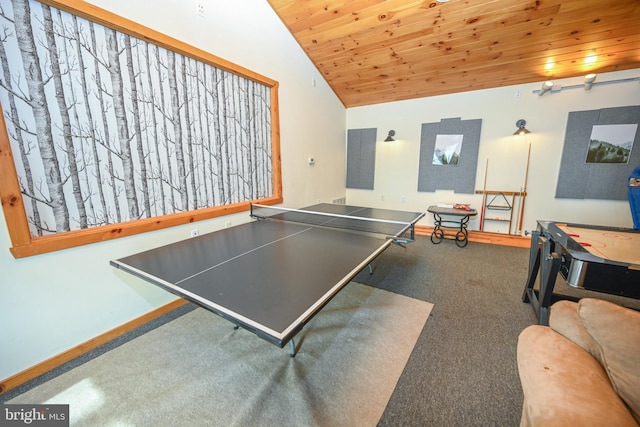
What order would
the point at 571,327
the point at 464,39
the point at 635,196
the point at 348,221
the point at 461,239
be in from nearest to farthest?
the point at 571,327 < the point at 635,196 < the point at 348,221 < the point at 464,39 < the point at 461,239

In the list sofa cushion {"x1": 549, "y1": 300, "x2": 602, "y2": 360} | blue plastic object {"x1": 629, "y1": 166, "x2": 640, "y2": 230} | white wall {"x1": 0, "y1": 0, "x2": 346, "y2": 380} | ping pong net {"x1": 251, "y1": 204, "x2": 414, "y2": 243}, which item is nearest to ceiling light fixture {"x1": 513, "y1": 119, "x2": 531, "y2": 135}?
blue plastic object {"x1": 629, "y1": 166, "x2": 640, "y2": 230}

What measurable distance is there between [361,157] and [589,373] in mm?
4749

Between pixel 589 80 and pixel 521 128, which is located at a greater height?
pixel 589 80

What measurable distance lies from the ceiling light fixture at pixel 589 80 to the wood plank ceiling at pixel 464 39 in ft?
0.40

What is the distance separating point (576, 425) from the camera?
64 cm

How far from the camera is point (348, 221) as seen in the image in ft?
8.44

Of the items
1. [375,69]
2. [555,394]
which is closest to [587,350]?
[555,394]

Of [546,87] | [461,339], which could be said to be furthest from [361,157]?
[461,339]

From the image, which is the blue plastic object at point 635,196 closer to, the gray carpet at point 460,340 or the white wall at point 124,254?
the gray carpet at point 460,340

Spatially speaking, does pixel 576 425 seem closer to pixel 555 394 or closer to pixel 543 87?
pixel 555 394

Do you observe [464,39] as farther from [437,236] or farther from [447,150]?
[437,236]

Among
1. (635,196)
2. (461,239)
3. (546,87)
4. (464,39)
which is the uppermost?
(464,39)

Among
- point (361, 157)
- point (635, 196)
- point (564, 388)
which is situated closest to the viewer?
point (564, 388)

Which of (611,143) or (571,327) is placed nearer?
(571,327)
